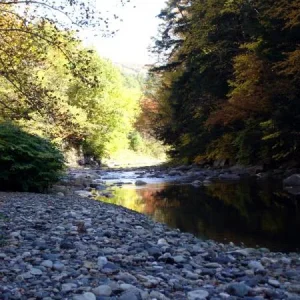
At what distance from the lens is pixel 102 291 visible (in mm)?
3383

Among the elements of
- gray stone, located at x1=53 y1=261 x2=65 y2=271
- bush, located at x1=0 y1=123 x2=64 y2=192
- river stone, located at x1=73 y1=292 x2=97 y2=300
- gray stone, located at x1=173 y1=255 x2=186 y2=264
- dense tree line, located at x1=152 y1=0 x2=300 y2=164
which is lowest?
gray stone, located at x1=173 y1=255 x2=186 y2=264

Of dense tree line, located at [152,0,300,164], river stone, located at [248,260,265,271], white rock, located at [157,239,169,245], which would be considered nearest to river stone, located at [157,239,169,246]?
white rock, located at [157,239,169,245]

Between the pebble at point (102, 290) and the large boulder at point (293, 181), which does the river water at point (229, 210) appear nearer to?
the large boulder at point (293, 181)

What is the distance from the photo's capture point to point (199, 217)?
30.6ft

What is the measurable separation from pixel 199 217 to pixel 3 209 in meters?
4.04

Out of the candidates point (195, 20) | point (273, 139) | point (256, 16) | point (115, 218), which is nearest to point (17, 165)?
point (115, 218)

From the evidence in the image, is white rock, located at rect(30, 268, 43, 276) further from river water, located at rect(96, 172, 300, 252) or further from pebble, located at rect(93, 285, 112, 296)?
river water, located at rect(96, 172, 300, 252)

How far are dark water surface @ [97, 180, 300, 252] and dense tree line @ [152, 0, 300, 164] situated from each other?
125 inches

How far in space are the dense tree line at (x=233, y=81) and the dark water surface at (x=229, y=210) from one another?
3.18m

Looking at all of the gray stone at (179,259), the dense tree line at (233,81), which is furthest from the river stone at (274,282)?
the dense tree line at (233,81)

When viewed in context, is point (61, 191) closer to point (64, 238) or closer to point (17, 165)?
point (17, 165)

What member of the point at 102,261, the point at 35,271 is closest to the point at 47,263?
the point at 35,271

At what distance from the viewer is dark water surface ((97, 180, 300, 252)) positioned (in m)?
7.34

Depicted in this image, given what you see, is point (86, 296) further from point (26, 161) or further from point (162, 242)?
point (26, 161)
